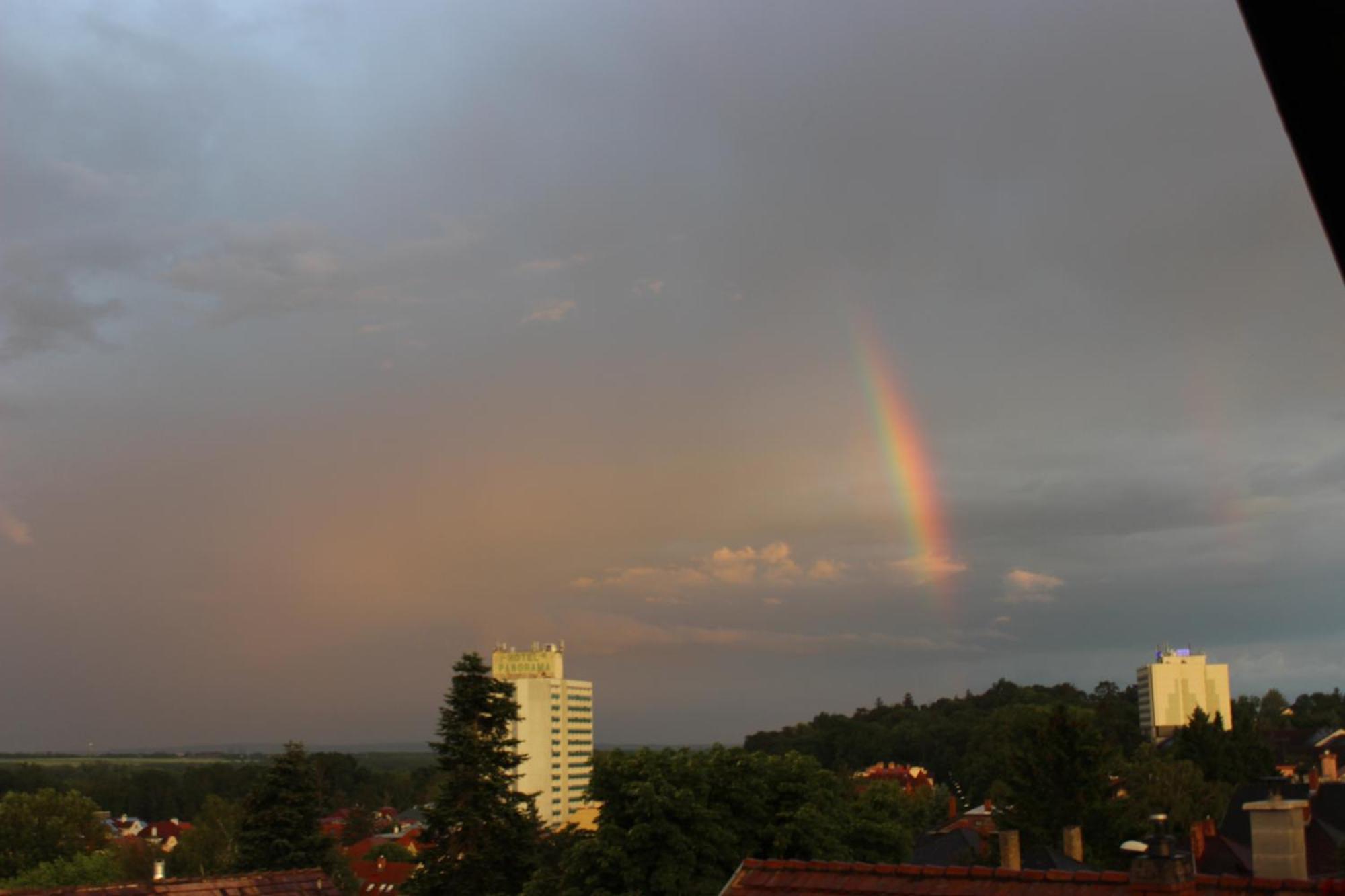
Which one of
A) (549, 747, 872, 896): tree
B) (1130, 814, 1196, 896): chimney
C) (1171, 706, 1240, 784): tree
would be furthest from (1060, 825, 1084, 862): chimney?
(1171, 706, 1240, 784): tree

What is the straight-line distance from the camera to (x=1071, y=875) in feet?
47.4

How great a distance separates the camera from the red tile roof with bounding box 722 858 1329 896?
13633 millimetres

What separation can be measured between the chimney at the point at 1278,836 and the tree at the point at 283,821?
116ft

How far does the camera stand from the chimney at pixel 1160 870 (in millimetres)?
12945

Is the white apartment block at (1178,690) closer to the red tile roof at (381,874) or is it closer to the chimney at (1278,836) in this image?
the red tile roof at (381,874)

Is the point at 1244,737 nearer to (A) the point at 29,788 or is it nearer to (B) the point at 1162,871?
(B) the point at 1162,871

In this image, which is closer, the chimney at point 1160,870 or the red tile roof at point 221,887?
the chimney at point 1160,870

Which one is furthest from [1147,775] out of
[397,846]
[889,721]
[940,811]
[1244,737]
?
[889,721]

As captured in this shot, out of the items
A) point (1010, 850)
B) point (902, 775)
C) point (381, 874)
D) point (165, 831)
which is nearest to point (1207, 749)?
point (902, 775)

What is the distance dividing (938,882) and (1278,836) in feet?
39.8

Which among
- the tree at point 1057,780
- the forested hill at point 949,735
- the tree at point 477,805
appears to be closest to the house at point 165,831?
the forested hill at point 949,735

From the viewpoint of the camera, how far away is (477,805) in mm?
45312

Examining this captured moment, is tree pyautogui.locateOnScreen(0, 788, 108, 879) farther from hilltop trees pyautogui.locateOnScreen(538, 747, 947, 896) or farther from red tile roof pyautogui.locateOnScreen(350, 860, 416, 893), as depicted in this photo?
hilltop trees pyautogui.locateOnScreen(538, 747, 947, 896)

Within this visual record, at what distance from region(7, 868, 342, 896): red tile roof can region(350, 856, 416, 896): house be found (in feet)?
203
